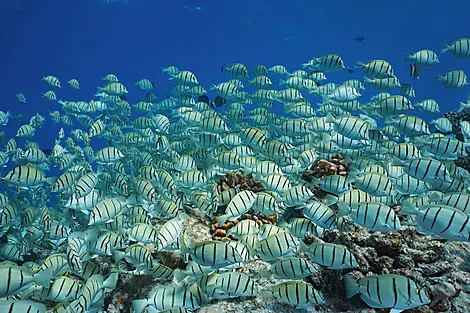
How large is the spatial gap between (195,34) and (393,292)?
189 feet

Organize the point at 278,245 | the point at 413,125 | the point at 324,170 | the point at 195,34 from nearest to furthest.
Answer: the point at 278,245 → the point at 413,125 → the point at 324,170 → the point at 195,34

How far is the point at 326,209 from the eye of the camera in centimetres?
416

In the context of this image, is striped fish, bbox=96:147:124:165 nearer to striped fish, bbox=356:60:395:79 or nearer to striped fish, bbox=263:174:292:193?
striped fish, bbox=263:174:292:193

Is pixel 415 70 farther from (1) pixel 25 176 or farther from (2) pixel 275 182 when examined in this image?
(1) pixel 25 176

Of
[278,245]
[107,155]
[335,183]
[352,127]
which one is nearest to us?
[278,245]

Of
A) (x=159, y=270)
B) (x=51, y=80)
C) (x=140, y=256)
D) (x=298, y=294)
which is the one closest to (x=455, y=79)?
(x=298, y=294)

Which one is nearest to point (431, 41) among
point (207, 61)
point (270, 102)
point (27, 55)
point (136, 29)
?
point (207, 61)

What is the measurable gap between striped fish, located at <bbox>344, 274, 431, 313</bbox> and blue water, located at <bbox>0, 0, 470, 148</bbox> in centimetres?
2699

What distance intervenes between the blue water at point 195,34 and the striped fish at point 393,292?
27.0 metres

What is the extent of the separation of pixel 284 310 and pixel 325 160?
4.19 m

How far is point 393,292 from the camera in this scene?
10.3 ft

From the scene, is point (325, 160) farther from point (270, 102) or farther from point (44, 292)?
point (44, 292)

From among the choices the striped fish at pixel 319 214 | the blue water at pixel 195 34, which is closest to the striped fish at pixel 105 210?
the striped fish at pixel 319 214

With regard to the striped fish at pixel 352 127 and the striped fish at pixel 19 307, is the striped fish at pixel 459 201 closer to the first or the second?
the striped fish at pixel 352 127
